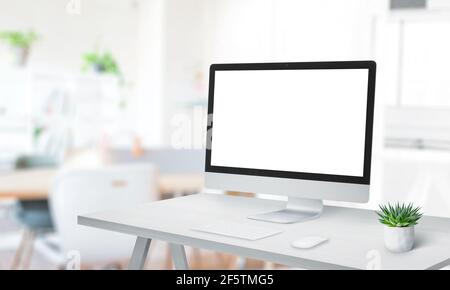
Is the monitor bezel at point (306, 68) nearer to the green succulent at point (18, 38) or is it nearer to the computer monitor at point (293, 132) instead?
the computer monitor at point (293, 132)

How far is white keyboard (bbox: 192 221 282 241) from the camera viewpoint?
1.41 m

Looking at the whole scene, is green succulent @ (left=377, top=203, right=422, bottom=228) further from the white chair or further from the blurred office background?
the white chair

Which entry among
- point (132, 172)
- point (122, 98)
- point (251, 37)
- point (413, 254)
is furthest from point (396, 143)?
point (122, 98)

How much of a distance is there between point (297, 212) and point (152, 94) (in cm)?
416

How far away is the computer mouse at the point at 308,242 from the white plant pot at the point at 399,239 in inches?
5.3

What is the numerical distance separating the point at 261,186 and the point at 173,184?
4.22 ft

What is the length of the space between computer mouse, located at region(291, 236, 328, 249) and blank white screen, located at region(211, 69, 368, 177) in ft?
0.79

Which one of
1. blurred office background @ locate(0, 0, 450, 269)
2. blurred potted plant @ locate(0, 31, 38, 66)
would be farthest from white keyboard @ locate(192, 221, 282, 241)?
blurred potted plant @ locate(0, 31, 38, 66)

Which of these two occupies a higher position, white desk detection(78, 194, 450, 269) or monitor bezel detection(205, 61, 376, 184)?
monitor bezel detection(205, 61, 376, 184)

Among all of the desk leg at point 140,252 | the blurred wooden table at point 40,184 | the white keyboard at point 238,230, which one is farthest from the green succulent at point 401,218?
the blurred wooden table at point 40,184

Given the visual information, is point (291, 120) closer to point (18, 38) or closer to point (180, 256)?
point (180, 256)

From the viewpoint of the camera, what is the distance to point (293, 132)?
5.30 feet

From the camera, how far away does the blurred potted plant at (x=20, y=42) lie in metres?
5.36

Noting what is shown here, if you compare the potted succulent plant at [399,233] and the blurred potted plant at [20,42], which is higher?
the blurred potted plant at [20,42]
